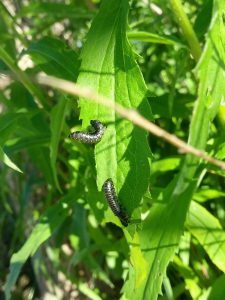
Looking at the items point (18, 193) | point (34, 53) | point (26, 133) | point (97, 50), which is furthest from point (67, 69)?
point (18, 193)

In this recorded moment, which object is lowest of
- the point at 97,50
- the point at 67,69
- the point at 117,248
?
the point at 117,248

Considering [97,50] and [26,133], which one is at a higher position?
[97,50]

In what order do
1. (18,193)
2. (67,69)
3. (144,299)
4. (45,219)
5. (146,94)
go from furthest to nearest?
(18,193) < (45,219) < (67,69) < (144,299) < (146,94)

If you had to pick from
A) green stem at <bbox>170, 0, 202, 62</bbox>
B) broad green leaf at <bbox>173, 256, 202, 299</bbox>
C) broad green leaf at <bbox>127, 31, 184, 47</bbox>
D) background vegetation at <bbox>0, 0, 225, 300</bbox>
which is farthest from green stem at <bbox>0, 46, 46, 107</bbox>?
broad green leaf at <bbox>173, 256, 202, 299</bbox>

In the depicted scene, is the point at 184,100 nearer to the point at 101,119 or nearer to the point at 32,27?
the point at 101,119

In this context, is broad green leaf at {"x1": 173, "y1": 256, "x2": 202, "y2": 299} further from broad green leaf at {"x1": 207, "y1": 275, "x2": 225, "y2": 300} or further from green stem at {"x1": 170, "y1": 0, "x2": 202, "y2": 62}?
green stem at {"x1": 170, "y1": 0, "x2": 202, "y2": 62}

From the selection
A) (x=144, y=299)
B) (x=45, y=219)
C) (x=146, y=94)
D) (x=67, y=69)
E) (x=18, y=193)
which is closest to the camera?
(x=146, y=94)

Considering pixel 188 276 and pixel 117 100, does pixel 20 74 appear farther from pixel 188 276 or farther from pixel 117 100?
pixel 188 276

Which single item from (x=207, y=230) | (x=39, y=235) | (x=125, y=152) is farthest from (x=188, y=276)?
(x=125, y=152)
